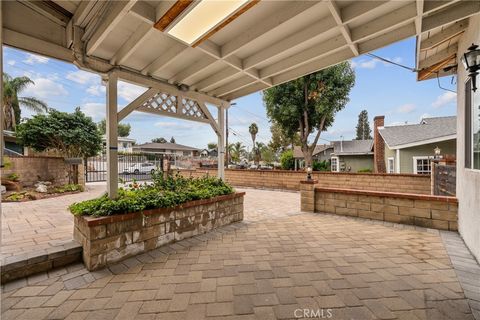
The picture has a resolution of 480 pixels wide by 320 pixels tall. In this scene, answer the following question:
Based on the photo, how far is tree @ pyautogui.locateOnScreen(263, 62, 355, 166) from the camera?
35.7 feet

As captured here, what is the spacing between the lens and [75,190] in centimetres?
785

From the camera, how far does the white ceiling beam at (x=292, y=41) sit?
8.51ft

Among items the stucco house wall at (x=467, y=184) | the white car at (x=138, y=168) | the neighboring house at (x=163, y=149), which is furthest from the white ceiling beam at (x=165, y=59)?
the neighboring house at (x=163, y=149)

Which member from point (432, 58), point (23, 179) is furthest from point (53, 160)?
point (432, 58)

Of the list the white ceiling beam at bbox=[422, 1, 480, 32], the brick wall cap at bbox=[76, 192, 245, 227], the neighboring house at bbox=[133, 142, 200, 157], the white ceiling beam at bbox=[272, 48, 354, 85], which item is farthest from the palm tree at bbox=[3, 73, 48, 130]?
the white ceiling beam at bbox=[422, 1, 480, 32]

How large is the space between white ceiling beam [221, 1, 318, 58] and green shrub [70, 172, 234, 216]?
2.28 metres

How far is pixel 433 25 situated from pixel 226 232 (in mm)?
4130

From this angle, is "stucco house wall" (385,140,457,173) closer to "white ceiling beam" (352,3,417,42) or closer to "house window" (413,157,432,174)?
"house window" (413,157,432,174)

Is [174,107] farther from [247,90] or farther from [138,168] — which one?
[138,168]

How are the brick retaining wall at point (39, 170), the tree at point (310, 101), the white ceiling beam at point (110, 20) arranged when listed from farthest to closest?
the tree at point (310, 101) < the brick retaining wall at point (39, 170) < the white ceiling beam at point (110, 20)

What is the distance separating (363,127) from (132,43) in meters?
54.1

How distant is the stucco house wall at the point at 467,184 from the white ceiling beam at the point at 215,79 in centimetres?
337

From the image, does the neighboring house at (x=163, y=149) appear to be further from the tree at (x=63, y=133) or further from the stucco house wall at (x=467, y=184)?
the stucco house wall at (x=467, y=184)

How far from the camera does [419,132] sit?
11977 mm
